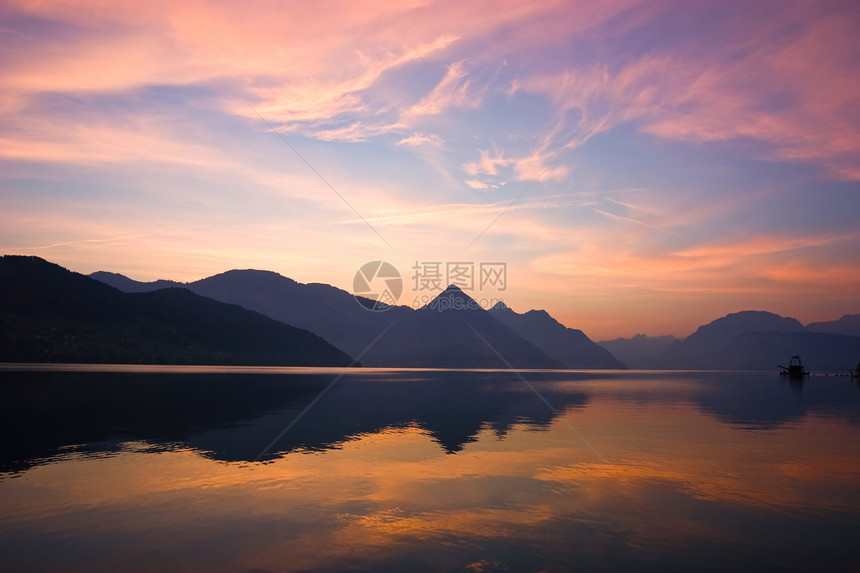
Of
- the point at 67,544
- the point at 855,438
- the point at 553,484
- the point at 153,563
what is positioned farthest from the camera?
the point at 855,438

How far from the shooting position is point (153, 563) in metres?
18.9

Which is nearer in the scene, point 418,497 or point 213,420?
point 418,497

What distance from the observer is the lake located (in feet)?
66.1

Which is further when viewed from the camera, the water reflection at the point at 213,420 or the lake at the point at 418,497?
the water reflection at the point at 213,420

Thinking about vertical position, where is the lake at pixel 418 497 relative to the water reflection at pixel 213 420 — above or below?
above

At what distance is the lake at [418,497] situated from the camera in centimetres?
2014

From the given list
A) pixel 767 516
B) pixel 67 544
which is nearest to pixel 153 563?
pixel 67 544

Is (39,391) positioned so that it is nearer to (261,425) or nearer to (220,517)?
(261,425)

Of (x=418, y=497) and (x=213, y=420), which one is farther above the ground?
(x=418, y=497)

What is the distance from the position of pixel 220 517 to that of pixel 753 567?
21765 millimetres

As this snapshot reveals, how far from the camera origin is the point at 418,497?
2906 cm

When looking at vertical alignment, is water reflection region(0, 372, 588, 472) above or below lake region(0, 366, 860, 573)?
below

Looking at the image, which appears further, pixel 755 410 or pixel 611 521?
pixel 755 410

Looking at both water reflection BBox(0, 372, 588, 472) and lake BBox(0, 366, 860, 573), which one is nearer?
lake BBox(0, 366, 860, 573)
